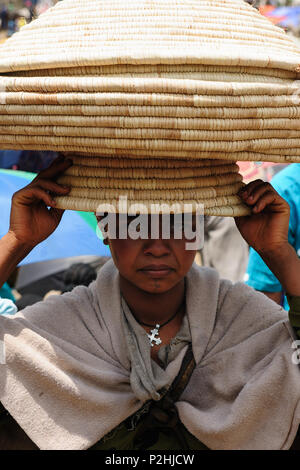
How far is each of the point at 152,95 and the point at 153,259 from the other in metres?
0.55

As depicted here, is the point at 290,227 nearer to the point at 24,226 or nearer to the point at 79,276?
the point at 24,226

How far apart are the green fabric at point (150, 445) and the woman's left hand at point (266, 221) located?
59 cm

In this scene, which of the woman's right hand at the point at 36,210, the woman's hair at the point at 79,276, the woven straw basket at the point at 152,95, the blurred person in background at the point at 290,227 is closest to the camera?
the woven straw basket at the point at 152,95

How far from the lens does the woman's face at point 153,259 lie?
142 cm

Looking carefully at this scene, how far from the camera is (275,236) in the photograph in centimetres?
144

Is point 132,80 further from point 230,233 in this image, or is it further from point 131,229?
point 230,233

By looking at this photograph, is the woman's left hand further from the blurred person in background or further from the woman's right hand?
the blurred person in background

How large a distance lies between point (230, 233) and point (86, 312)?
2124 mm

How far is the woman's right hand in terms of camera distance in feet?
4.30

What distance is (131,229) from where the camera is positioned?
1.42 meters

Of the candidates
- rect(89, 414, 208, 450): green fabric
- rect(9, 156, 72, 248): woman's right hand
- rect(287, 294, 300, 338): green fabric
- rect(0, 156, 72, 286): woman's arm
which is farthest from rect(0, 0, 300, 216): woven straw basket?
rect(89, 414, 208, 450): green fabric

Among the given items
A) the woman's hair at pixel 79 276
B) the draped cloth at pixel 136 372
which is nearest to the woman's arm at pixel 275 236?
the draped cloth at pixel 136 372

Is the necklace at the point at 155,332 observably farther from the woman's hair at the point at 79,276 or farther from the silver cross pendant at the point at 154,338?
the woman's hair at the point at 79,276
